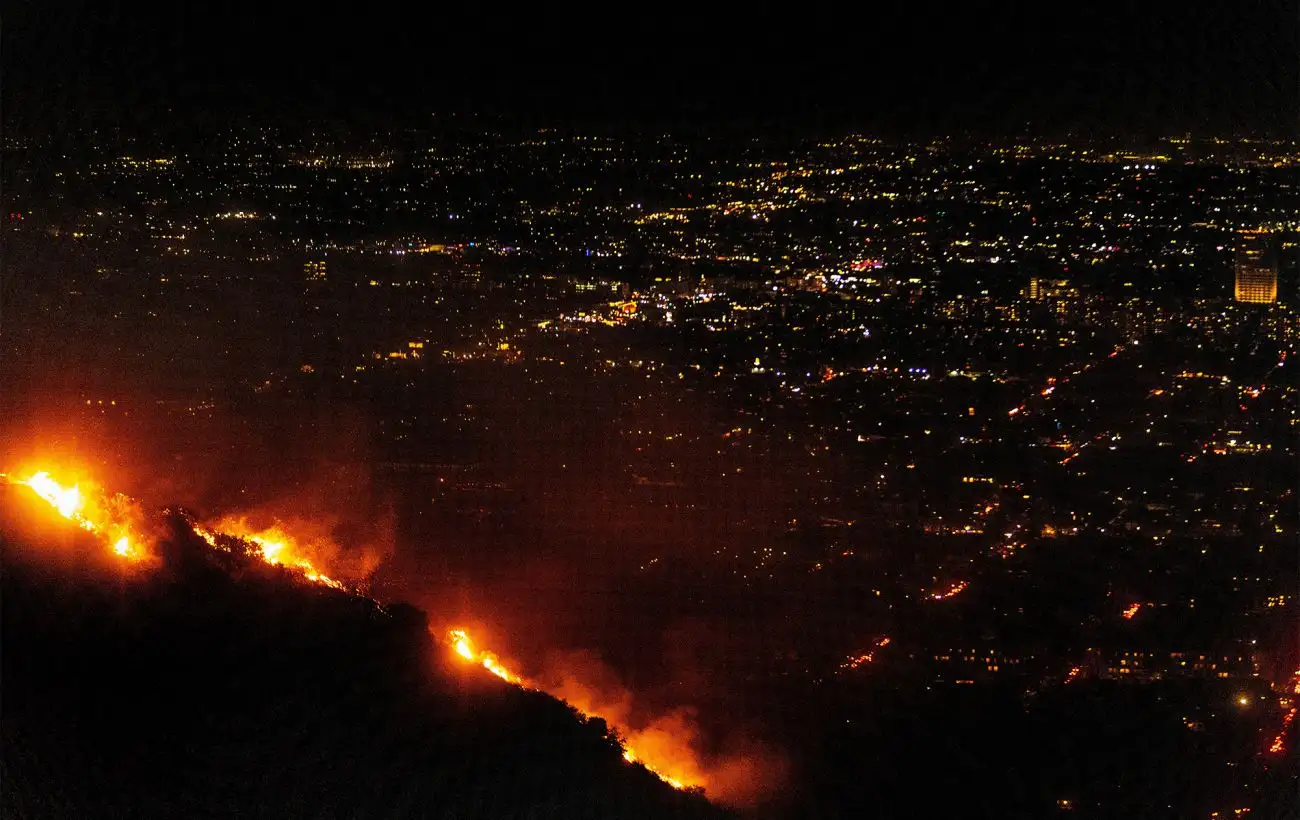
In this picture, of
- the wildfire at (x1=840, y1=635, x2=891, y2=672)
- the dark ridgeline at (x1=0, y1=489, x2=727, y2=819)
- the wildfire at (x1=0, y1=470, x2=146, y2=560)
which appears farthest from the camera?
the wildfire at (x1=840, y1=635, x2=891, y2=672)

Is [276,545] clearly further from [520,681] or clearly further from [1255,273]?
[1255,273]

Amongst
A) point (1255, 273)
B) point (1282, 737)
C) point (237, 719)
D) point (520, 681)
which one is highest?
point (1255, 273)

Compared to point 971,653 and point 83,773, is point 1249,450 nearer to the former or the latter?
point 971,653

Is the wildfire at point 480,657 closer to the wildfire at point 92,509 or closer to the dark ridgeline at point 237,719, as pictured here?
the dark ridgeline at point 237,719

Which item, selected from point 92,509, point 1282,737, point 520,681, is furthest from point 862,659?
point 92,509

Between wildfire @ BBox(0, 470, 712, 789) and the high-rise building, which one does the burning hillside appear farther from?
the high-rise building

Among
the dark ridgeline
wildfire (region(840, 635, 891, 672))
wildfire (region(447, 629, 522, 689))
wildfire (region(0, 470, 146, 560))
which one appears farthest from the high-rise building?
wildfire (region(0, 470, 146, 560))

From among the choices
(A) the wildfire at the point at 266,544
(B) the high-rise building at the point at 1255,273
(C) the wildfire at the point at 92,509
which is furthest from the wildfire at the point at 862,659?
(C) the wildfire at the point at 92,509
